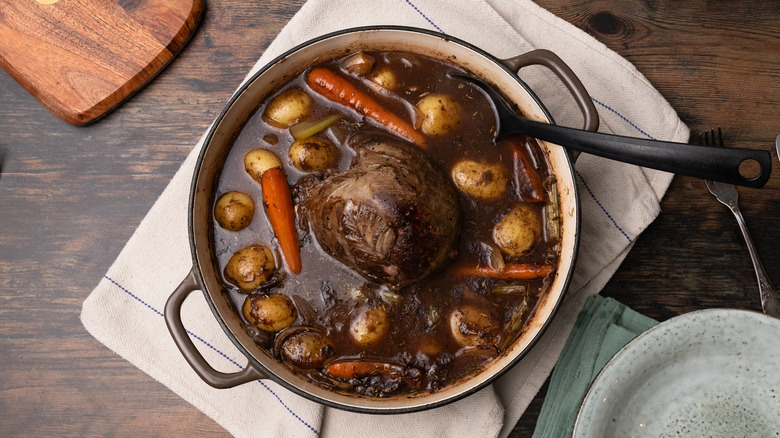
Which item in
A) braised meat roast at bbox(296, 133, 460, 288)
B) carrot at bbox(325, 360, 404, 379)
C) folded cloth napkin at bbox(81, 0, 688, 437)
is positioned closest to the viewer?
braised meat roast at bbox(296, 133, 460, 288)

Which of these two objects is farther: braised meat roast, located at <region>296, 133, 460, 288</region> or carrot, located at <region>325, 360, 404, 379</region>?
carrot, located at <region>325, 360, 404, 379</region>

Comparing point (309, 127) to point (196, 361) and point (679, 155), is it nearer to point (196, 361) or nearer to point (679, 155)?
point (196, 361)

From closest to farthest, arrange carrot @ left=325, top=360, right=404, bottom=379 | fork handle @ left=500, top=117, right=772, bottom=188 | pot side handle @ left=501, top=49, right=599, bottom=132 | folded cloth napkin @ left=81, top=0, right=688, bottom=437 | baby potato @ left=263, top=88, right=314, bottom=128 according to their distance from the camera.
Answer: fork handle @ left=500, top=117, right=772, bottom=188 → pot side handle @ left=501, top=49, right=599, bottom=132 → carrot @ left=325, top=360, right=404, bottom=379 → baby potato @ left=263, top=88, right=314, bottom=128 → folded cloth napkin @ left=81, top=0, right=688, bottom=437

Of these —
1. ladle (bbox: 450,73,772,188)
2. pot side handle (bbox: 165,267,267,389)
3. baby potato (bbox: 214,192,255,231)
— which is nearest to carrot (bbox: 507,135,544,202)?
ladle (bbox: 450,73,772,188)

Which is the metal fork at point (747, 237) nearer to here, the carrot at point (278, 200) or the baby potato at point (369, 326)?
the baby potato at point (369, 326)

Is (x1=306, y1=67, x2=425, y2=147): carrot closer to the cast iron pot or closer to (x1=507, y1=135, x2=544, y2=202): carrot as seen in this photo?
the cast iron pot

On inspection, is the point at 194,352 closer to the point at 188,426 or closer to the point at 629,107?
the point at 188,426

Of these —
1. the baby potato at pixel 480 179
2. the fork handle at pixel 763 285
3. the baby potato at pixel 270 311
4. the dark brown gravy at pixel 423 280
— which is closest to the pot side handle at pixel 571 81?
the dark brown gravy at pixel 423 280
